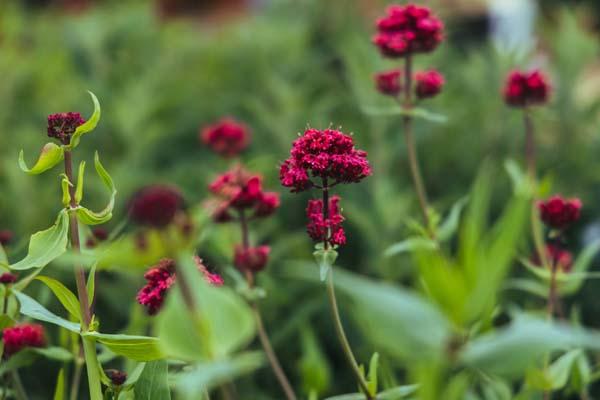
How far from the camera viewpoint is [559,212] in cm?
140

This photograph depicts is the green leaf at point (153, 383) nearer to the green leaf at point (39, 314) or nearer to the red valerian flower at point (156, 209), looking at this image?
the green leaf at point (39, 314)

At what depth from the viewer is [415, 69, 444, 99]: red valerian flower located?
165 centimetres

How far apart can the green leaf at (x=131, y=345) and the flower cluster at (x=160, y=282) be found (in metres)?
0.04

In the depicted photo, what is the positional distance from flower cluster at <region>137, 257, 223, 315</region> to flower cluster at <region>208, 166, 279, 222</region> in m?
0.41

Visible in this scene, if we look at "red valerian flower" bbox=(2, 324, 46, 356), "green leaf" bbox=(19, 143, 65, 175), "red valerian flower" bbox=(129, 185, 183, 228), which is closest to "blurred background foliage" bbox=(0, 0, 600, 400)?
"red valerian flower" bbox=(2, 324, 46, 356)

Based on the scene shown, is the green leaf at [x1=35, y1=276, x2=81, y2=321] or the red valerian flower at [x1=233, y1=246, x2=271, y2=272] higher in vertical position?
the green leaf at [x1=35, y1=276, x2=81, y2=321]

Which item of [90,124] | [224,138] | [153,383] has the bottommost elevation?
[153,383]

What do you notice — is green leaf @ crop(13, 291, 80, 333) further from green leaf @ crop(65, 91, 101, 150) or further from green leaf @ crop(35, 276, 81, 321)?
green leaf @ crop(65, 91, 101, 150)

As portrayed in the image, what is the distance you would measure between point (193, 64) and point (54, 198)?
2.35 m

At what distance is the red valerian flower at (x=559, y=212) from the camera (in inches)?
55.0

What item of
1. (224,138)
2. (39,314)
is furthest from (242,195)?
(224,138)

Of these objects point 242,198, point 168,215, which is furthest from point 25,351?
point 168,215

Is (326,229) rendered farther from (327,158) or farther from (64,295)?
(64,295)

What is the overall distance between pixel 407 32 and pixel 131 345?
3.00ft
